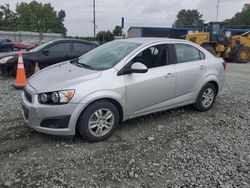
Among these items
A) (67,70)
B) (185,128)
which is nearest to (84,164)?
(67,70)

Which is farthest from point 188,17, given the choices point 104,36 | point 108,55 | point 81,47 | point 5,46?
point 108,55

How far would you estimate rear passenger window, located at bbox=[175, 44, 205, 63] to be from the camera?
4.74 m

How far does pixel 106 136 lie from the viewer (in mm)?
3844

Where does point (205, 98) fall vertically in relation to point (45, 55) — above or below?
below

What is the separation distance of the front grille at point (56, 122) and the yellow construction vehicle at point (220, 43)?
46.2ft

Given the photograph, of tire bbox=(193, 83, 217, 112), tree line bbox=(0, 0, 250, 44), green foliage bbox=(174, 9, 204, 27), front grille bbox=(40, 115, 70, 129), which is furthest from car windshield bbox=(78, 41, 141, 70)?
green foliage bbox=(174, 9, 204, 27)

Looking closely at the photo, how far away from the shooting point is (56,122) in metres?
3.49

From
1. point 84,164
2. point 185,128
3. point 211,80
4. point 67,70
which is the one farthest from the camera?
point 211,80

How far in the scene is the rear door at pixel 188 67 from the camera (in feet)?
15.2

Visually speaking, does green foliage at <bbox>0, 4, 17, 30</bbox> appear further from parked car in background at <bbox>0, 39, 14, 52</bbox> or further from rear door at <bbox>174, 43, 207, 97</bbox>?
rear door at <bbox>174, 43, 207, 97</bbox>

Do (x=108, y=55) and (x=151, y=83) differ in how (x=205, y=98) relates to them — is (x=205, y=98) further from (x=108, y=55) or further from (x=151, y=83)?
(x=108, y=55)

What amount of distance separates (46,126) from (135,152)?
1311 mm

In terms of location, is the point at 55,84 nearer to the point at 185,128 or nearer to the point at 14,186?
the point at 14,186

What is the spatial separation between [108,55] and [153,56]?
80 centimetres
